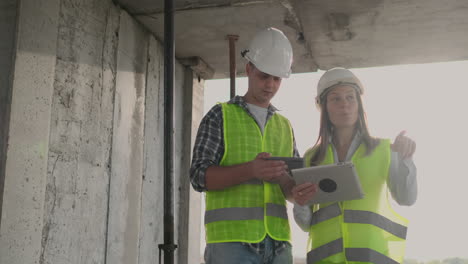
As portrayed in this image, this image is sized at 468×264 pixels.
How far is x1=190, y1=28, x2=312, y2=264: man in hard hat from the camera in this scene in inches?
87.7

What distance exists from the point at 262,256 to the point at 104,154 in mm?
2529

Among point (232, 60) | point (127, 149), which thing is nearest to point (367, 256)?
point (127, 149)

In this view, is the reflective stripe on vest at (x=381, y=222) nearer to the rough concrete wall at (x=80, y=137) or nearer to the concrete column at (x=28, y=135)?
the concrete column at (x=28, y=135)

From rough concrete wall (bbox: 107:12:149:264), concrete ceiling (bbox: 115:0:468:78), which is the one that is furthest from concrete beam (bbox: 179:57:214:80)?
rough concrete wall (bbox: 107:12:149:264)

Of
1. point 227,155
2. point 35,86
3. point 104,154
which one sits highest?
point 35,86

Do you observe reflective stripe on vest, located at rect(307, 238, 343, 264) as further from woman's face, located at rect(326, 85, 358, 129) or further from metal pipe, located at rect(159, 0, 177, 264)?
metal pipe, located at rect(159, 0, 177, 264)

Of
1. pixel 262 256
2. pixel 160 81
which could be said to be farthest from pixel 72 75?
pixel 262 256

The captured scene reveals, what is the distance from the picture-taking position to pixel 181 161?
248 inches

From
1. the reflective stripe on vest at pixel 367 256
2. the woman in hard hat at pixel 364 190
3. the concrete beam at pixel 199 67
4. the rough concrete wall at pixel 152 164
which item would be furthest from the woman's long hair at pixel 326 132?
the concrete beam at pixel 199 67

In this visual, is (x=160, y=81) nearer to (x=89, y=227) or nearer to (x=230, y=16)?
(x=230, y=16)

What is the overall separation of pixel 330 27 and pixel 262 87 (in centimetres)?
321

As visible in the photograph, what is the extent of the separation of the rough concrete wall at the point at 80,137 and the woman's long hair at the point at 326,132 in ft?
6.90

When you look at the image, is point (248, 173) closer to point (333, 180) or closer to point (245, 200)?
point (245, 200)

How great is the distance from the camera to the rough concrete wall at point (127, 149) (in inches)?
179
